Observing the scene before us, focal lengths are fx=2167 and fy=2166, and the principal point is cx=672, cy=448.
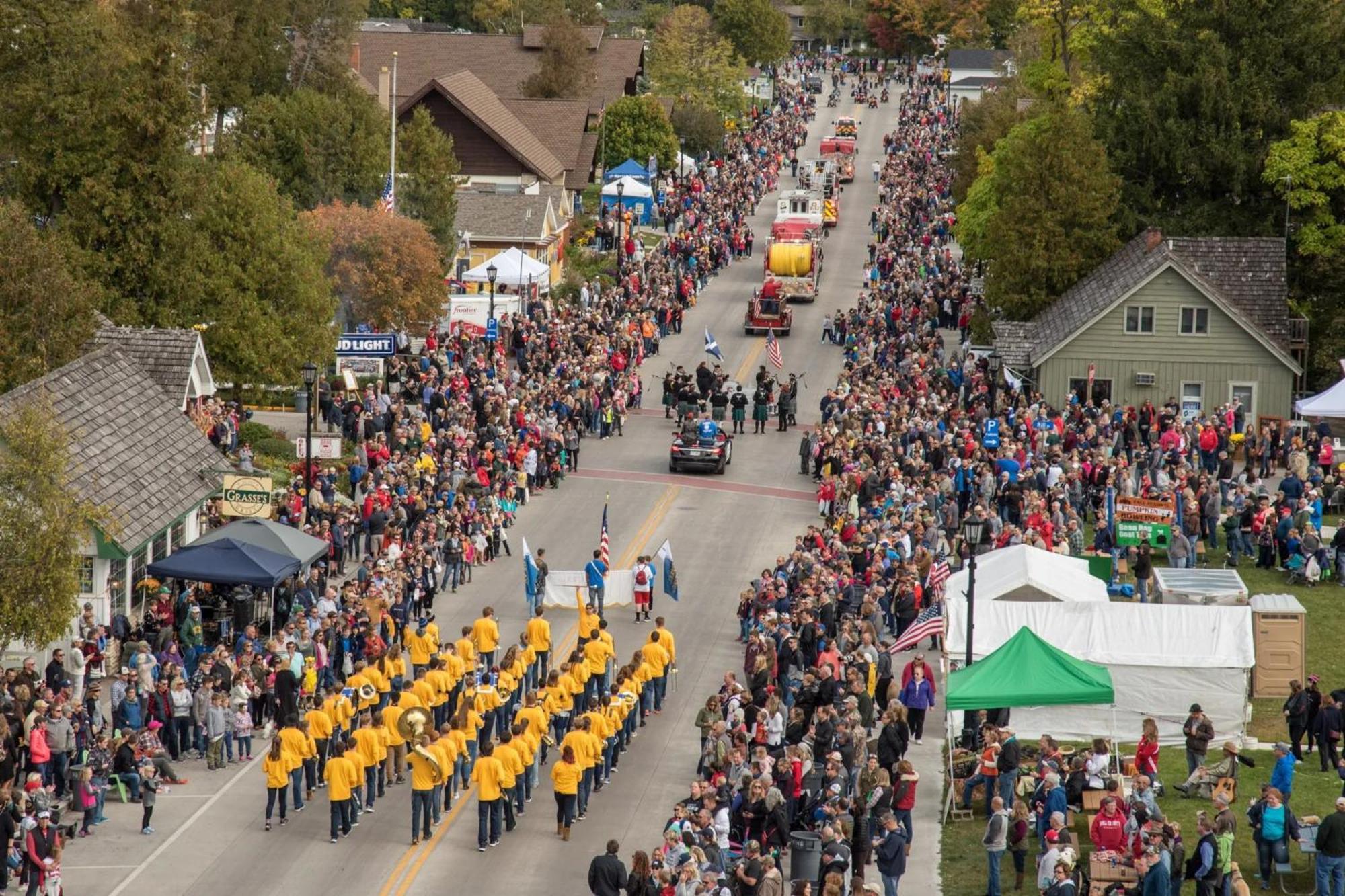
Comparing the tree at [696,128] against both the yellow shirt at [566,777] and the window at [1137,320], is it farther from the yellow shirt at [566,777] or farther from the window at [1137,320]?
the yellow shirt at [566,777]

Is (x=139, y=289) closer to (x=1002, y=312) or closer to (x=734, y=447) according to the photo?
(x=734, y=447)

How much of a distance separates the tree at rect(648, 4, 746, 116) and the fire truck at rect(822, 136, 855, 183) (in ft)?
20.8

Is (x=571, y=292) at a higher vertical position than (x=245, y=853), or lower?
higher

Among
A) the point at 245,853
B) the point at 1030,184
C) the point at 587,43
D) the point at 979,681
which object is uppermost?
the point at 587,43

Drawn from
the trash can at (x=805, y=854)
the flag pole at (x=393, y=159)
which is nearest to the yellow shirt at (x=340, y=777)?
the trash can at (x=805, y=854)

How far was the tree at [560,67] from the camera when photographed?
10300 centimetres

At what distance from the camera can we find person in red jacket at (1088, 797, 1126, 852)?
2552 cm

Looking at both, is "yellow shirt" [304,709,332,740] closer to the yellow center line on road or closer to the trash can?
the yellow center line on road

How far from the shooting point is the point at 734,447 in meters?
54.7

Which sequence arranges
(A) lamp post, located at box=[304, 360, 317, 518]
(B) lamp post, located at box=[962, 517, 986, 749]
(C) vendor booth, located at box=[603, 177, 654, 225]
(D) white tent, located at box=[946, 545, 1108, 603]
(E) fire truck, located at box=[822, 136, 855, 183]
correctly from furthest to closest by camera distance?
(E) fire truck, located at box=[822, 136, 855, 183], (C) vendor booth, located at box=[603, 177, 654, 225], (A) lamp post, located at box=[304, 360, 317, 518], (D) white tent, located at box=[946, 545, 1108, 603], (B) lamp post, located at box=[962, 517, 986, 749]

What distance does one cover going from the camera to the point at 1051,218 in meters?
59.8

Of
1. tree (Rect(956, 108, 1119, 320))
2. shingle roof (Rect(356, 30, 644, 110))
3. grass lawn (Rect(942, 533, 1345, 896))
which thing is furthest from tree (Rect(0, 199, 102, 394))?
shingle roof (Rect(356, 30, 644, 110))

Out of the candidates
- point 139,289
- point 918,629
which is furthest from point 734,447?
point 918,629

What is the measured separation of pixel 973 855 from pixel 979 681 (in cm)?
291
